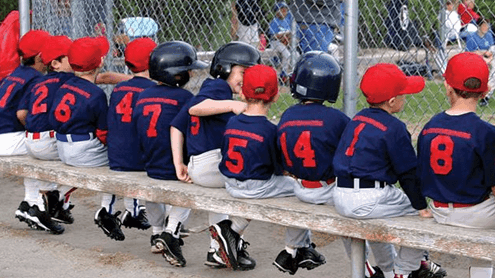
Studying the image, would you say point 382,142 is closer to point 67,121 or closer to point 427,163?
point 427,163

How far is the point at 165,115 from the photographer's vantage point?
5973mm

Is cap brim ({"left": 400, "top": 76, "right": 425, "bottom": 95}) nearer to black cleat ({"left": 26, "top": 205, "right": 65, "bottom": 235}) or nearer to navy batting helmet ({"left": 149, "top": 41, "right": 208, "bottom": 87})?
navy batting helmet ({"left": 149, "top": 41, "right": 208, "bottom": 87})

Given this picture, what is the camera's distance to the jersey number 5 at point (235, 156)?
211 inches

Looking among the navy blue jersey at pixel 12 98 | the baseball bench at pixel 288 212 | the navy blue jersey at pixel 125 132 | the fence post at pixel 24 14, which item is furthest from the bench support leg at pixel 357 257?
the fence post at pixel 24 14

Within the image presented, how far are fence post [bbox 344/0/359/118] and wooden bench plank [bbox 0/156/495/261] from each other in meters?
0.72

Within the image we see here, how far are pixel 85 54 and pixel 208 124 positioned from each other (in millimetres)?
1193

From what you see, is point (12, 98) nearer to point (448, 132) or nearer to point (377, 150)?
point (377, 150)

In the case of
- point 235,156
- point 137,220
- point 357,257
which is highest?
point 235,156

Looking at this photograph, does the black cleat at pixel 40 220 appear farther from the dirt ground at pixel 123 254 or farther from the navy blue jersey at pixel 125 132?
the navy blue jersey at pixel 125 132

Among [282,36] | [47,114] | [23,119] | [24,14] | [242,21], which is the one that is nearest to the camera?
[47,114]

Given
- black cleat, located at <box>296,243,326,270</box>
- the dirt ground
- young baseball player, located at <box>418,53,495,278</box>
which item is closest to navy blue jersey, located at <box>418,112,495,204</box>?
young baseball player, located at <box>418,53,495,278</box>

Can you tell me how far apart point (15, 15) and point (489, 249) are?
5349 mm

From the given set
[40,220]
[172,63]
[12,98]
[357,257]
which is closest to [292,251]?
[357,257]

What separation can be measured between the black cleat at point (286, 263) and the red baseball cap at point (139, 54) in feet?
5.61
